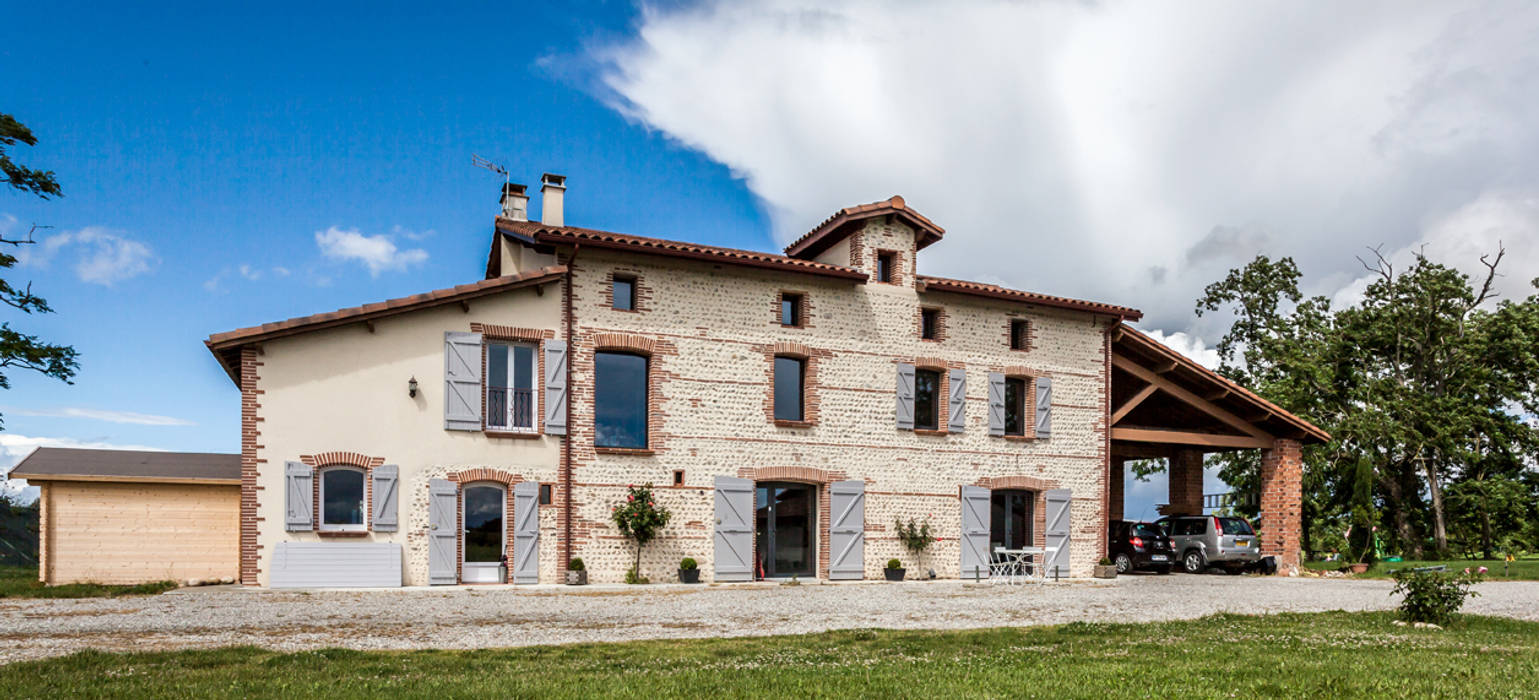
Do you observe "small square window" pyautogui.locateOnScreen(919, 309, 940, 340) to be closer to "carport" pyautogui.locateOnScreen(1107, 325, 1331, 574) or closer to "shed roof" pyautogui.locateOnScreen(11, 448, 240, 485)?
"carport" pyautogui.locateOnScreen(1107, 325, 1331, 574)

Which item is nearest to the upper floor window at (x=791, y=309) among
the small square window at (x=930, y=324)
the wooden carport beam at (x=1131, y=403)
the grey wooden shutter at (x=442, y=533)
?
the small square window at (x=930, y=324)

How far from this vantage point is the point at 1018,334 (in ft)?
70.0

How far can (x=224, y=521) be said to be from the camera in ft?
55.9

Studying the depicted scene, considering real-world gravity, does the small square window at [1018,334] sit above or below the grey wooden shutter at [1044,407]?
above

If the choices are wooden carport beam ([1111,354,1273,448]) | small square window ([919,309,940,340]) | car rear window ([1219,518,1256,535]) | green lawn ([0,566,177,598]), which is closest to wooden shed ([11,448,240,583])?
green lawn ([0,566,177,598])

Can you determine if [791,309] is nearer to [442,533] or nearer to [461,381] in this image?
[461,381]

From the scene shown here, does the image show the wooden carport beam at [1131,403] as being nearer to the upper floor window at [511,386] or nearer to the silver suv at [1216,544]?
the silver suv at [1216,544]

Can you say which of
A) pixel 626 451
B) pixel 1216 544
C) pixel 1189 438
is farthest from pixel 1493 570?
pixel 626 451

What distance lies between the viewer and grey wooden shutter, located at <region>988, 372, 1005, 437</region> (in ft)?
67.5

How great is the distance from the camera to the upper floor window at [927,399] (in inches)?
800

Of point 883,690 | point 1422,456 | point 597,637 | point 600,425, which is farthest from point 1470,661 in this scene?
point 1422,456

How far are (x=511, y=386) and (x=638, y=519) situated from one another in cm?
287

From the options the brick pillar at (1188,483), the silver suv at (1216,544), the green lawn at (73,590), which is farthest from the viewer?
the brick pillar at (1188,483)

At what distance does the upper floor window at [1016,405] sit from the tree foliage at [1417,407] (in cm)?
1278
